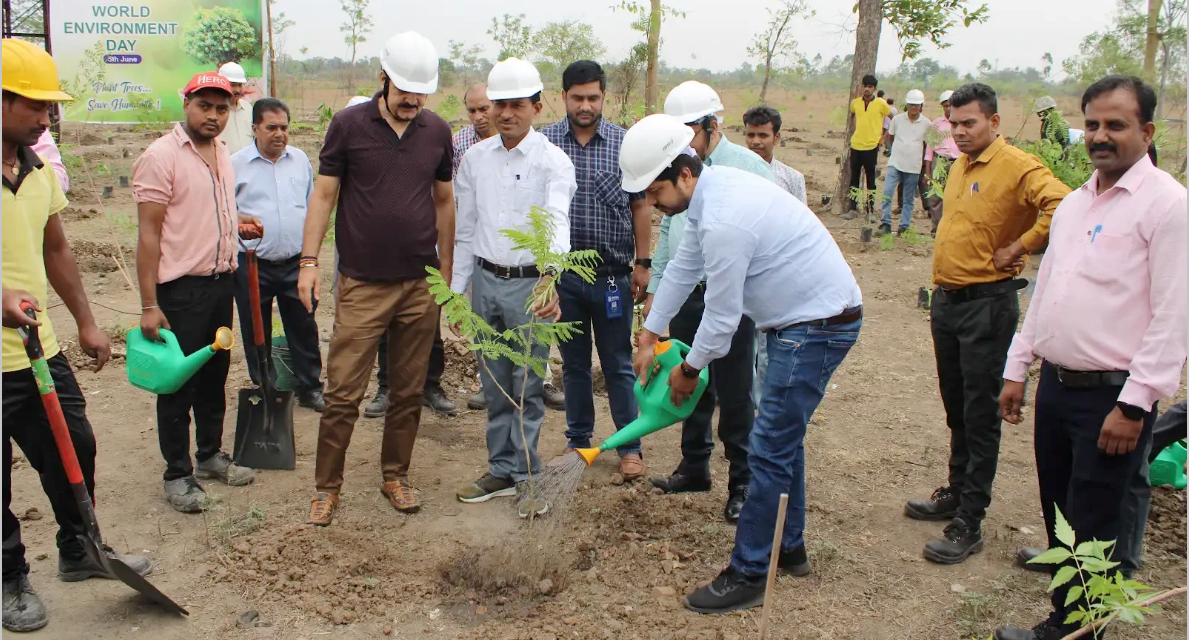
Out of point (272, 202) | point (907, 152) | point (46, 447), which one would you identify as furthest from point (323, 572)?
point (907, 152)

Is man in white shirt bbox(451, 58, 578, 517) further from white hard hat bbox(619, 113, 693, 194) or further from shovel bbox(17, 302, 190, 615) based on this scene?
shovel bbox(17, 302, 190, 615)

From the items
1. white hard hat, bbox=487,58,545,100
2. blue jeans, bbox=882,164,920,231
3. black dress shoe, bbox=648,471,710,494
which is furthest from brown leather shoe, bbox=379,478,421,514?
blue jeans, bbox=882,164,920,231

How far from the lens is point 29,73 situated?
3.10 meters

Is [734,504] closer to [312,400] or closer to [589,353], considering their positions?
[589,353]

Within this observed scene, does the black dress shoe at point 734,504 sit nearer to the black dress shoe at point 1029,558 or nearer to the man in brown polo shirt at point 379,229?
the black dress shoe at point 1029,558

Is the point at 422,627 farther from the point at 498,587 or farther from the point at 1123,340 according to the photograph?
the point at 1123,340

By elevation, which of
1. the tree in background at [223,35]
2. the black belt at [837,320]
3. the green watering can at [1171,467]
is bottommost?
the green watering can at [1171,467]

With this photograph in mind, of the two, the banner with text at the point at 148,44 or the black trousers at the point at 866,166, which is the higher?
the banner with text at the point at 148,44

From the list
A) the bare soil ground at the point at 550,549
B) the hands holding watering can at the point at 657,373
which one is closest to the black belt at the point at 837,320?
the hands holding watering can at the point at 657,373

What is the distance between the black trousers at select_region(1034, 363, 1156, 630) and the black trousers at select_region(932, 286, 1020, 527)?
65cm

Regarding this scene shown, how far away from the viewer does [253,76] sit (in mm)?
14039

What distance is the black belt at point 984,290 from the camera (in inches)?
157

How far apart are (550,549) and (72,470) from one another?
6.42 feet

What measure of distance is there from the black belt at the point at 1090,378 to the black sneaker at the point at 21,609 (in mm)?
3828
